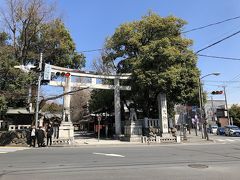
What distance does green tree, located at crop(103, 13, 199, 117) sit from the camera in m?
28.7

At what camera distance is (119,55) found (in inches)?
1282

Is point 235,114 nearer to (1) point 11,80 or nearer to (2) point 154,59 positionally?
(2) point 154,59

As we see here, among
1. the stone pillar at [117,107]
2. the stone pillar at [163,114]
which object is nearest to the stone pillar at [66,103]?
the stone pillar at [117,107]

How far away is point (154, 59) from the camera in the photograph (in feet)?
95.4

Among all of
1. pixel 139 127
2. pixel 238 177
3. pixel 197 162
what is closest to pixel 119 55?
pixel 139 127

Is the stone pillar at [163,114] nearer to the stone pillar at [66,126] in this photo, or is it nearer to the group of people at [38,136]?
the stone pillar at [66,126]

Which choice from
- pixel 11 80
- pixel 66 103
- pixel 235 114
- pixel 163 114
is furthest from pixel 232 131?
pixel 11 80

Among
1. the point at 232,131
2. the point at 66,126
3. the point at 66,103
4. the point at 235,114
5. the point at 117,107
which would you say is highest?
the point at 235,114

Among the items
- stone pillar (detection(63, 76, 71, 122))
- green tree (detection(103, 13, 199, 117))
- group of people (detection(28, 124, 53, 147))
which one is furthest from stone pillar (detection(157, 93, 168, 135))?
group of people (detection(28, 124, 53, 147))

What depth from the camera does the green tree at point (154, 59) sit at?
28.7 meters

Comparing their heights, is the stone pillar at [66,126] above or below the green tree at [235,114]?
below

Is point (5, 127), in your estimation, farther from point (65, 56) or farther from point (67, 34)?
point (67, 34)

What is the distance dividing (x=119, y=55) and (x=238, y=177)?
2452cm

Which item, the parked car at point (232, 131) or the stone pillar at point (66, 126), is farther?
the parked car at point (232, 131)
